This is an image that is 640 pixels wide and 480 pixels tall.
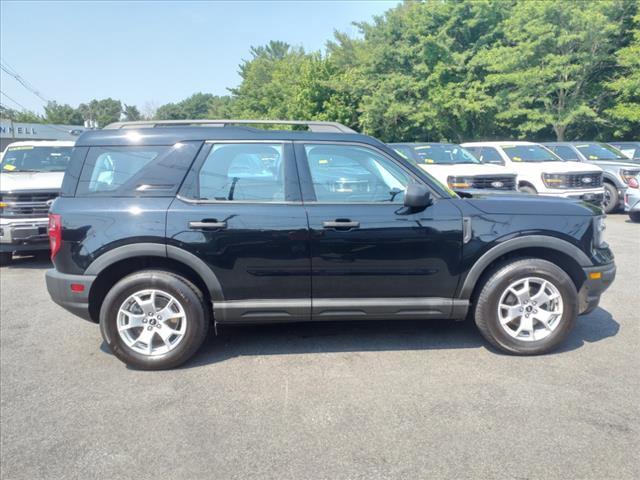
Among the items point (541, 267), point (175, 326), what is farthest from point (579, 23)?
point (175, 326)

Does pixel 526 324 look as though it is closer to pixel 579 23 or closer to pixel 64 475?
pixel 64 475

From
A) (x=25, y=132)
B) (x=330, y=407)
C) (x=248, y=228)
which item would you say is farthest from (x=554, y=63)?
(x=25, y=132)

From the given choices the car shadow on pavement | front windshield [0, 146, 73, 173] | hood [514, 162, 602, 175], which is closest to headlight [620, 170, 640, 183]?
hood [514, 162, 602, 175]

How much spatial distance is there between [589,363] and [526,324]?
0.55 m

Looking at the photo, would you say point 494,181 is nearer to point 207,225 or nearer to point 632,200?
point 632,200

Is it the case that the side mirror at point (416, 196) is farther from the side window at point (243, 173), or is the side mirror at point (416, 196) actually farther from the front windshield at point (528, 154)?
the front windshield at point (528, 154)

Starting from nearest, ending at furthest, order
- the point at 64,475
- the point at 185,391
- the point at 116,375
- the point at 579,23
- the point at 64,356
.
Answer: the point at 64,475, the point at 185,391, the point at 116,375, the point at 64,356, the point at 579,23

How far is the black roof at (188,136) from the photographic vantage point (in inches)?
156

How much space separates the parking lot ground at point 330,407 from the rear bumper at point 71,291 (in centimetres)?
52

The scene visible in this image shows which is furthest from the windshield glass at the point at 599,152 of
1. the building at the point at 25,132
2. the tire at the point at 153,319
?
the building at the point at 25,132

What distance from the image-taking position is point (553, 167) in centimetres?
1151

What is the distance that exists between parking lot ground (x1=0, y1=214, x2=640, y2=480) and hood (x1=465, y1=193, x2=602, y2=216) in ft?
3.86

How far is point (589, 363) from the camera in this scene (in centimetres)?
391

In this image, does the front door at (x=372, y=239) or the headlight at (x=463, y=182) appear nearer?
the front door at (x=372, y=239)
